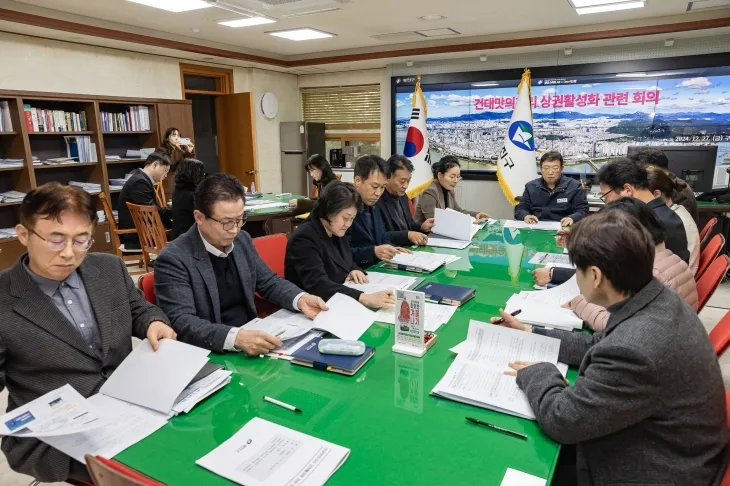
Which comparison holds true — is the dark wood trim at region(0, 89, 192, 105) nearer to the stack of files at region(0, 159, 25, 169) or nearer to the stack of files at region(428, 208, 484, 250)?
the stack of files at region(0, 159, 25, 169)

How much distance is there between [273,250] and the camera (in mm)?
2520

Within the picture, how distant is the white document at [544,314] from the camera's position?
5.68 feet

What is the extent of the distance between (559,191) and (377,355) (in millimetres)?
3300

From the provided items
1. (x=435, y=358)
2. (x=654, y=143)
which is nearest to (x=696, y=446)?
(x=435, y=358)

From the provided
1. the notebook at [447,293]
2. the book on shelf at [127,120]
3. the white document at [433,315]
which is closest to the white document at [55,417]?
the white document at [433,315]

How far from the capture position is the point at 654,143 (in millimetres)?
5801

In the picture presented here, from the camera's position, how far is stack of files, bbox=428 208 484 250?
3.16 metres

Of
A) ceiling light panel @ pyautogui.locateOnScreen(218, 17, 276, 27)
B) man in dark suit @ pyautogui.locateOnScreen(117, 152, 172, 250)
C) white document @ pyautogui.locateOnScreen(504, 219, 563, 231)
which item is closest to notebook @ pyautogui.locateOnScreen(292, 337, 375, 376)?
white document @ pyautogui.locateOnScreen(504, 219, 563, 231)

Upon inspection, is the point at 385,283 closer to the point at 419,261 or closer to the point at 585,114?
the point at 419,261

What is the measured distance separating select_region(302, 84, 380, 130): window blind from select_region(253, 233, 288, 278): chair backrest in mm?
5598

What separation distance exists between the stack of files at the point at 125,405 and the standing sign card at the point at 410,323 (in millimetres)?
562

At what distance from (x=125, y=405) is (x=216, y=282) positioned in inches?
24.9

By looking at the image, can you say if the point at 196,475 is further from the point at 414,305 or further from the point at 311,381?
the point at 414,305

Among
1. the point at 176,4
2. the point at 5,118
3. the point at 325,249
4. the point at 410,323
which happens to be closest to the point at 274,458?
the point at 410,323
